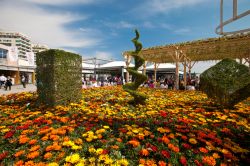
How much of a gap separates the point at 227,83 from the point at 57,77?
615 centimetres

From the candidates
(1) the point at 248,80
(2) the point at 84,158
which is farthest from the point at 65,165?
(1) the point at 248,80

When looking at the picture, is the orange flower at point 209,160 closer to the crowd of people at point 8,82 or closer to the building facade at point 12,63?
the crowd of people at point 8,82

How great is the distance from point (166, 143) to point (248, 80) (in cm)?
453

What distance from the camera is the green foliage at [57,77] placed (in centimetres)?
666

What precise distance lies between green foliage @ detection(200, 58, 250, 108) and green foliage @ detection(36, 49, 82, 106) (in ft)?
17.3

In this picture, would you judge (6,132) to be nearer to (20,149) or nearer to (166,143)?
(20,149)

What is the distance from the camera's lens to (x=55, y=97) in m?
6.55

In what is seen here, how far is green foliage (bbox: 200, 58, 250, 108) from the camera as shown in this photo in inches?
244

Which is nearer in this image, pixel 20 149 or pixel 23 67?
pixel 20 149

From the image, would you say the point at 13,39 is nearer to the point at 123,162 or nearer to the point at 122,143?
the point at 122,143

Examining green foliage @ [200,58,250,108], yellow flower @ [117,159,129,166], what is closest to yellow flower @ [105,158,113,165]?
yellow flower @ [117,159,129,166]

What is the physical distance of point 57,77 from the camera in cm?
672

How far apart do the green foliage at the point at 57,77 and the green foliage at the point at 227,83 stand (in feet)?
17.3

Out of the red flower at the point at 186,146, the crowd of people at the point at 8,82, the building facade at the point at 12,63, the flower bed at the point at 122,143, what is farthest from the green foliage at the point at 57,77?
the building facade at the point at 12,63
